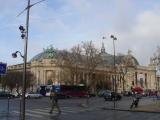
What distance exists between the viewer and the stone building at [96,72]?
110875 mm

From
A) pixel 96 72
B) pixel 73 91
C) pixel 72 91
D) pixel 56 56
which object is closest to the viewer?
pixel 72 91

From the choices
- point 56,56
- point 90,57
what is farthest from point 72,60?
point 56,56

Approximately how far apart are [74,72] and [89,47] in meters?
10.2

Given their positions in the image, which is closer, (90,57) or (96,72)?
(90,57)

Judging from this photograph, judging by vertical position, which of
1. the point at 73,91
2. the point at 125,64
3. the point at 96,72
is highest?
the point at 125,64

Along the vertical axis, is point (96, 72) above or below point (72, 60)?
below

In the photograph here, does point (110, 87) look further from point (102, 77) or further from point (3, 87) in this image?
point (3, 87)

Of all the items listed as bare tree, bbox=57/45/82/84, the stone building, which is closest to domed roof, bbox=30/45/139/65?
the stone building

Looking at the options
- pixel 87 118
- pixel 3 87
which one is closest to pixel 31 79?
pixel 3 87

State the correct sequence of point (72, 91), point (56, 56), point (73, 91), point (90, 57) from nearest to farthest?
1. point (72, 91)
2. point (73, 91)
3. point (90, 57)
4. point (56, 56)

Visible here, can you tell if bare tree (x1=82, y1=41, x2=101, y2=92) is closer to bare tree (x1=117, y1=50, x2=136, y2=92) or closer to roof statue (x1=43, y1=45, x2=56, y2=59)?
bare tree (x1=117, y1=50, x2=136, y2=92)

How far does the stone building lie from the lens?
11088 cm

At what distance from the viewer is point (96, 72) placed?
116 metres

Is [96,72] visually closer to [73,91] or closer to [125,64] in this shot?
[125,64]
